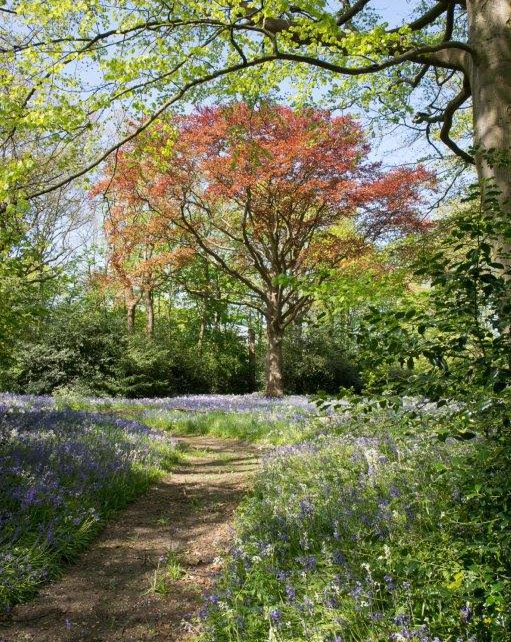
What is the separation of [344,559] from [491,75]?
16.5 ft

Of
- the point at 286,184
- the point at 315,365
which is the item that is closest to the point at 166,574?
the point at 286,184

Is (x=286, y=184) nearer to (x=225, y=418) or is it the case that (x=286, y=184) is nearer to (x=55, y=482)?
(x=225, y=418)

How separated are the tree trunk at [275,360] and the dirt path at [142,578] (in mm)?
11037

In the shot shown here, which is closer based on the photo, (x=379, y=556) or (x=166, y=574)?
(x=379, y=556)

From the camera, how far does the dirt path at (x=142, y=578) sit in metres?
3.24

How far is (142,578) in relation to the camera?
4.03 m

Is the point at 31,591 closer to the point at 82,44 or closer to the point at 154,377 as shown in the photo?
the point at 82,44

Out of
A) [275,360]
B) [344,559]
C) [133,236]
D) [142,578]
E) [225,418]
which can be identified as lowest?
[142,578]

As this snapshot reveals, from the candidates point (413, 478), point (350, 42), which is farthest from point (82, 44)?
point (413, 478)

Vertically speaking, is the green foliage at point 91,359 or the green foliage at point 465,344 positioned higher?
the green foliage at point 91,359

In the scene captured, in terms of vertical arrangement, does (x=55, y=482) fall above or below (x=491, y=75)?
below

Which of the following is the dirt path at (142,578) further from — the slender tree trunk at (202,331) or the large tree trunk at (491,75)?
the slender tree trunk at (202,331)

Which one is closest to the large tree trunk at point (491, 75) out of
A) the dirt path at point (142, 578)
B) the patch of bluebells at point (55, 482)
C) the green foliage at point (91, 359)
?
the dirt path at point (142, 578)

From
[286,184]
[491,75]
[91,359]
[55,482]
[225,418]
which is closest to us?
[55,482]
